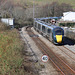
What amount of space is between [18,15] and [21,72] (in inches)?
2553

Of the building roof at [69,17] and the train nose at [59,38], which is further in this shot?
the building roof at [69,17]

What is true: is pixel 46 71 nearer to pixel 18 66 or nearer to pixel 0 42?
pixel 18 66

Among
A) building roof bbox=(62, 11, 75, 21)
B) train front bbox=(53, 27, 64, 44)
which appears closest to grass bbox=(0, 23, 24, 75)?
train front bbox=(53, 27, 64, 44)

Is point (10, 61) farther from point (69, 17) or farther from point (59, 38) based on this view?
point (69, 17)

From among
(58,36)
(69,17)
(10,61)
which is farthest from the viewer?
(69,17)

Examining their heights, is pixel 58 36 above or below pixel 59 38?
above

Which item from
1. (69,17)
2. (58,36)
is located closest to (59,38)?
(58,36)

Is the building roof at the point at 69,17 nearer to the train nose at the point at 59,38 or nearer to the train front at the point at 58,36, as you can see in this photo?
the train front at the point at 58,36

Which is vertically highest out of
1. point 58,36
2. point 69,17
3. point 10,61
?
point 69,17

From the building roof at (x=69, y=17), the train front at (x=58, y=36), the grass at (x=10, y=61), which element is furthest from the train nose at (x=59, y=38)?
the building roof at (x=69, y=17)

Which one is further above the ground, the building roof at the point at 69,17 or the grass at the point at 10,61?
the building roof at the point at 69,17

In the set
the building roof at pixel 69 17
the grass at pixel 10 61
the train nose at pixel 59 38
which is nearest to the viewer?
the grass at pixel 10 61

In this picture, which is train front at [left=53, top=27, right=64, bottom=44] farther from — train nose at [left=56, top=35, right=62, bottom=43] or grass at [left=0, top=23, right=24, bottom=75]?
grass at [left=0, top=23, right=24, bottom=75]

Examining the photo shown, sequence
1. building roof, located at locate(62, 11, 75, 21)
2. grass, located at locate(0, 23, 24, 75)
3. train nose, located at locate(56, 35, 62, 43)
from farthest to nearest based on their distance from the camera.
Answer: building roof, located at locate(62, 11, 75, 21)
train nose, located at locate(56, 35, 62, 43)
grass, located at locate(0, 23, 24, 75)
